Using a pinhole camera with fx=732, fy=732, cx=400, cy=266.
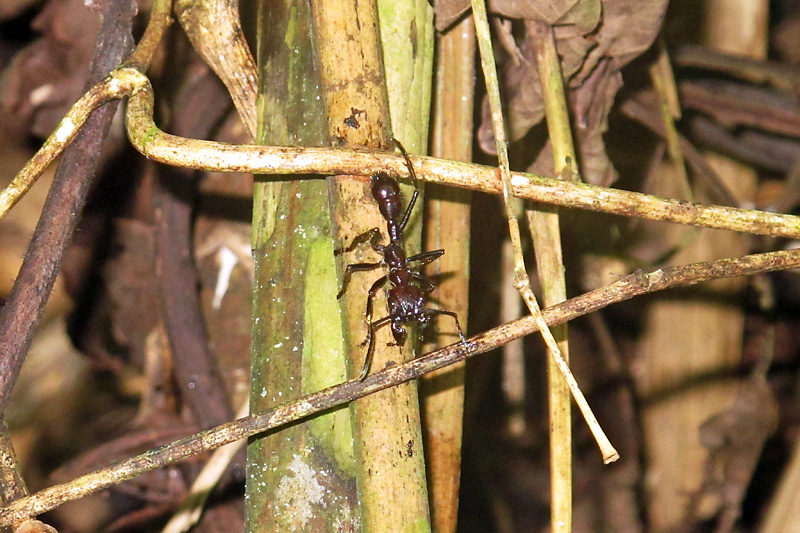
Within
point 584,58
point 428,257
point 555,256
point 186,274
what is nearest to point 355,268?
point 428,257

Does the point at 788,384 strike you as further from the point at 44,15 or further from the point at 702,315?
the point at 44,15

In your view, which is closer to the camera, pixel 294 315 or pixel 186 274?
pixel 294 315

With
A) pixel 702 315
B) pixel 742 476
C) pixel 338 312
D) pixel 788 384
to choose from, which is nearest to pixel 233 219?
pixel 338 312

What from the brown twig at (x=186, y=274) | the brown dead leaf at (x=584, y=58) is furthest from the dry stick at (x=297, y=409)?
the brown twig at (x=186, y=274)

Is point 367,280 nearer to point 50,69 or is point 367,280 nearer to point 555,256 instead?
point 555,256

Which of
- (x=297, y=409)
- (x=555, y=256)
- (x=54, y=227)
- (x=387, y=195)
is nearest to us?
(x=297, y=409)
